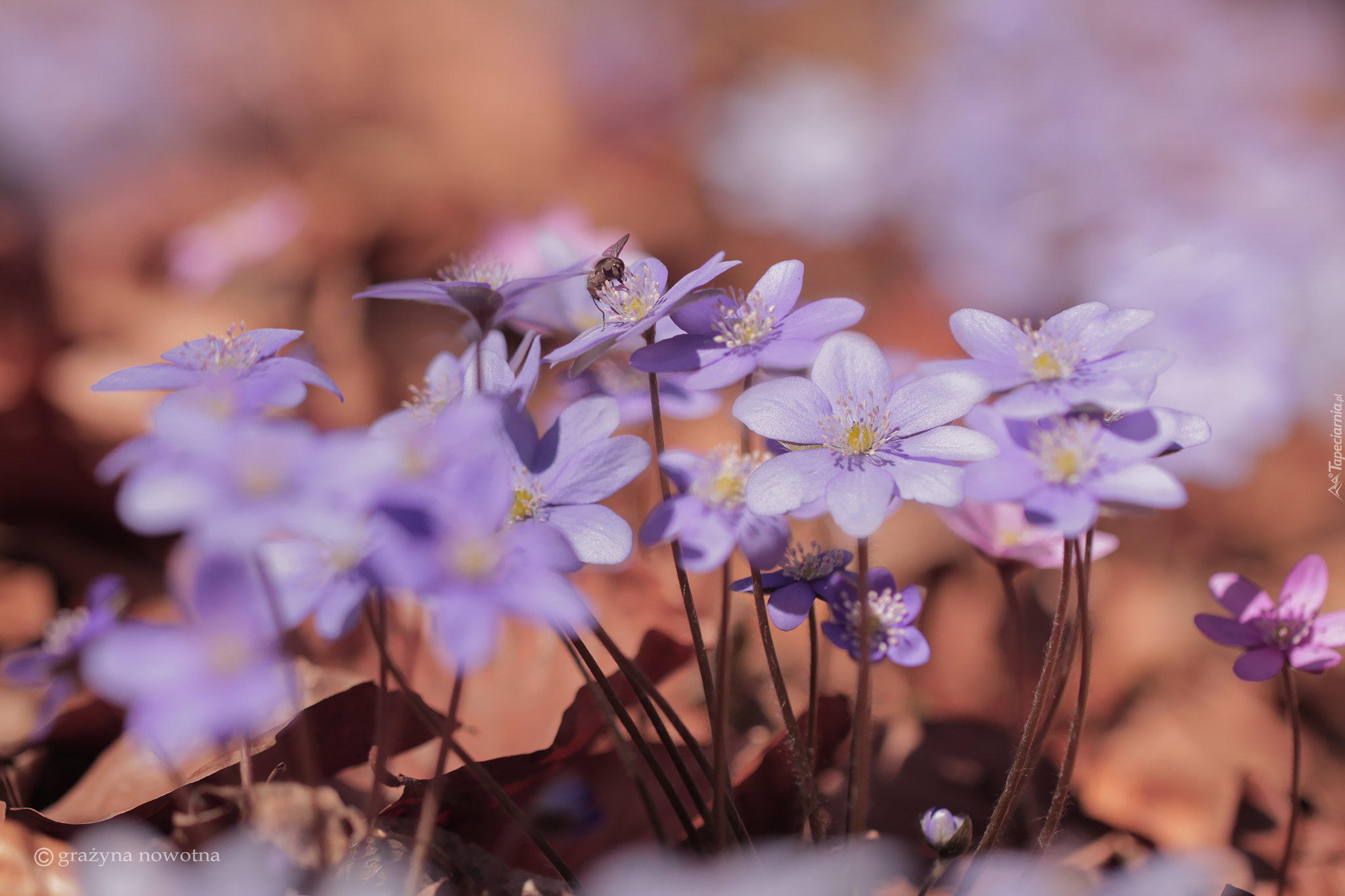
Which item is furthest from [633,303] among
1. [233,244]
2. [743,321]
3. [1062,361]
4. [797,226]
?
[797,226]

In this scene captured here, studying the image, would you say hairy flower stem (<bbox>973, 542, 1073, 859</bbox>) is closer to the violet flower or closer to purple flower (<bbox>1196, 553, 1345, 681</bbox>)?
purple flower (<bbox>1196, 553, 1345, 681</bbox>)

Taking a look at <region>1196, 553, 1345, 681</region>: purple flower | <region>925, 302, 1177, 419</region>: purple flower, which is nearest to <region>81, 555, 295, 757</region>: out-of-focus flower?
<region>925, 302, 1177, 419</region>: purple flower

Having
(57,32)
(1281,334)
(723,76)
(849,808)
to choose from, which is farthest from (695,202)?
(849,808)

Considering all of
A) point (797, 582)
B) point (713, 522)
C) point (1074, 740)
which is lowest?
point (1074, 740)

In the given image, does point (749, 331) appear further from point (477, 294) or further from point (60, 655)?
point (60, 655)

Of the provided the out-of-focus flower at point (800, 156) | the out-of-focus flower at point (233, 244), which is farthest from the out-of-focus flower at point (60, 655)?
the out-of-focus flower at point (800, 156)

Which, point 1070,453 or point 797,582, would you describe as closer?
point 1070,453

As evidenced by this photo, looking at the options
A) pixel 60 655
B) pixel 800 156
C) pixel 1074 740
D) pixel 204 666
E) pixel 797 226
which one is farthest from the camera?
pixel 800 156

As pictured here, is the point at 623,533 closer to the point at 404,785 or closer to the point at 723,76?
the point at 404,785

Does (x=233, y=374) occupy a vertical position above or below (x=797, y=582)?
above
